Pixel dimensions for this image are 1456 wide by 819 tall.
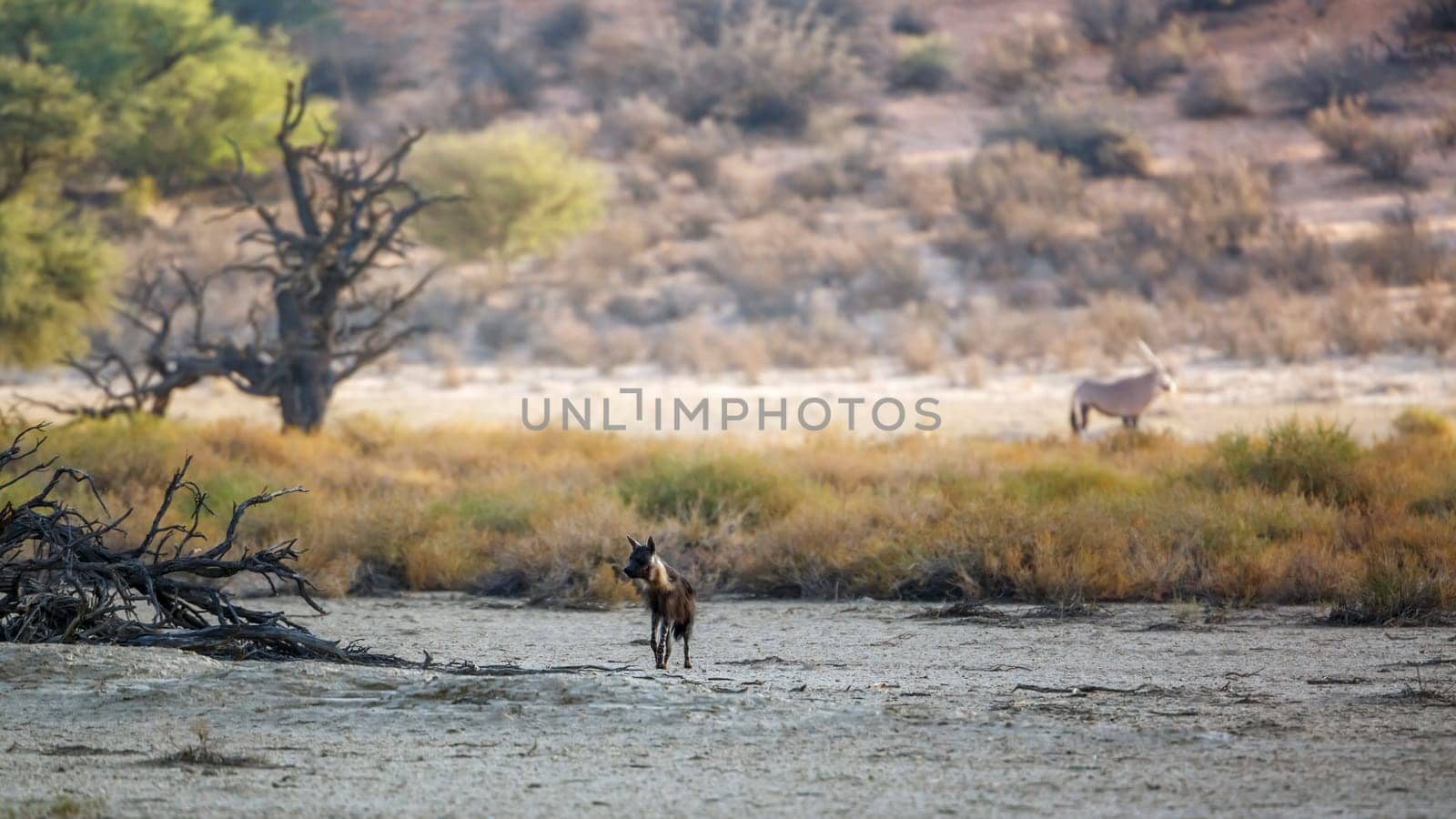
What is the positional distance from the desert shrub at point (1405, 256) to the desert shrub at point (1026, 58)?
42.3 ft

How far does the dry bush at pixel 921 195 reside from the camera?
31719 millimetres

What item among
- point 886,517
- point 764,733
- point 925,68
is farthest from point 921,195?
point 764,733

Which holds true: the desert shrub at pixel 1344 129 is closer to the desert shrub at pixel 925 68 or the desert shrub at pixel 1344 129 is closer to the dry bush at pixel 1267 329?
the dry bush at pixel 1267 329

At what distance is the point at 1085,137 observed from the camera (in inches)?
1366

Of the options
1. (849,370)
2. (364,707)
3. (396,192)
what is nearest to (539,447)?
(849,370)

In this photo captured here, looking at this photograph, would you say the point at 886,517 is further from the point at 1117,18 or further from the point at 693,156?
the point at 1117,18

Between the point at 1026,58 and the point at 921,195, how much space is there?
1022 centimetres

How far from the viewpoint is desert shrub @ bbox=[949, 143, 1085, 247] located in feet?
98.2

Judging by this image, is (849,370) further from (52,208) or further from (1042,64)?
(1042,64)

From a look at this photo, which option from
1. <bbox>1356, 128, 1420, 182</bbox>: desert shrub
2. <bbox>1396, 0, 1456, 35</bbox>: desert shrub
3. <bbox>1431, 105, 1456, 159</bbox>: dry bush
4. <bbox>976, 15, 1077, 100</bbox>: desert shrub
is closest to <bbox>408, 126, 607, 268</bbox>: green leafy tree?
<bbox>976, 15, 1077, 100</bbox>: desert shrub

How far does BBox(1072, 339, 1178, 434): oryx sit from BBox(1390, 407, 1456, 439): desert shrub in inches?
93.2

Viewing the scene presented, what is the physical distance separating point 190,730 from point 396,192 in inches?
1023

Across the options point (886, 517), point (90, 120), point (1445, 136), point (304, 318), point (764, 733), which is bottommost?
point (764, 733)

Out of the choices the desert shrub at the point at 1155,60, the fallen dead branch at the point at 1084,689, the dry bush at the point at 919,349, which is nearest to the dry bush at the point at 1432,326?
the dry bush at the point at 919,349
